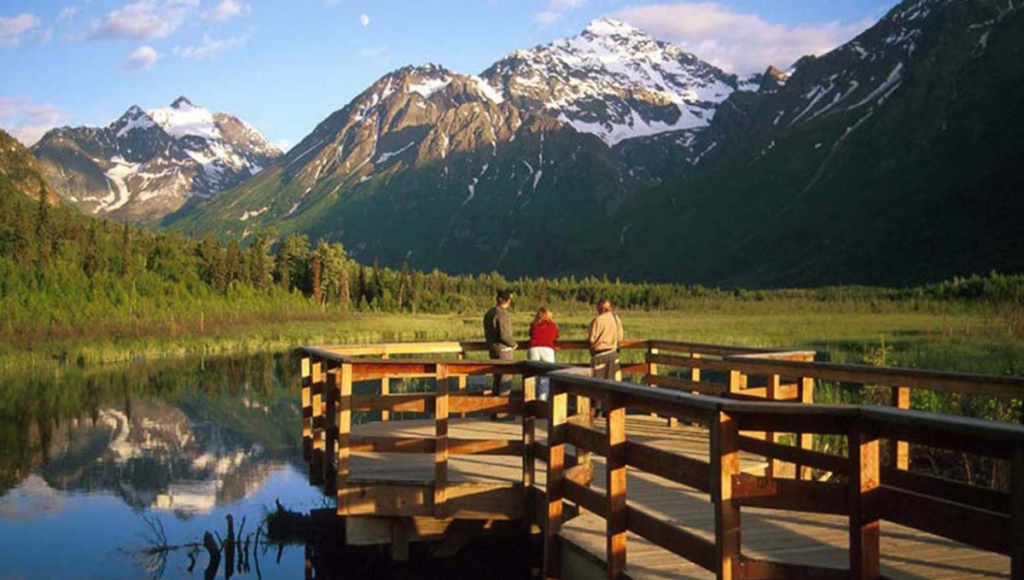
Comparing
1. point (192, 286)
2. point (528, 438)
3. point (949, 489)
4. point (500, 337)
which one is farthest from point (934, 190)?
point (949, 489)

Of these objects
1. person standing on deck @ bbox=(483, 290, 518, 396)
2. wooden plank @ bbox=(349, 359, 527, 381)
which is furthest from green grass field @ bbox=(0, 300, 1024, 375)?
wooden plank @ bbox=(349, 359, 527, 381)

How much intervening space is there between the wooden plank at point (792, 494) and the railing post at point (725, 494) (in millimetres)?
77

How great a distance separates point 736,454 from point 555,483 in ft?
9.54

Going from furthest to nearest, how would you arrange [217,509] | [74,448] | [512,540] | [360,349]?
1. [74,448]
2. [217,509]
3. [360,349]
4. [512,540]

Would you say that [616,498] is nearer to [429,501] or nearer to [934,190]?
[429,501]

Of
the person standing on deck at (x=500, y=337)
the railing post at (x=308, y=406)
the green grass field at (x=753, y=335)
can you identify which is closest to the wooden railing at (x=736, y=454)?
the railing post at (x=308, y=406)

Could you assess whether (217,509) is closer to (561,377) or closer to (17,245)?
(561,377)

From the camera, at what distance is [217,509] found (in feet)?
62.7

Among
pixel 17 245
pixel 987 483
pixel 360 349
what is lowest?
pixel 987 483

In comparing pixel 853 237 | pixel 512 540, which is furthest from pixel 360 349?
pixel 853 237

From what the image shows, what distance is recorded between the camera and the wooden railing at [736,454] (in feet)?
19.1

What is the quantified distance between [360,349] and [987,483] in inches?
386

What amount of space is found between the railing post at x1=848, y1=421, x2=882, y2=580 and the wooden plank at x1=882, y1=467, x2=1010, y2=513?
59.9 inches

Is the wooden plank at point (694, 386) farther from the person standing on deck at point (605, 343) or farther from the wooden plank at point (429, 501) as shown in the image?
the wooden plank at point (429, 501)
